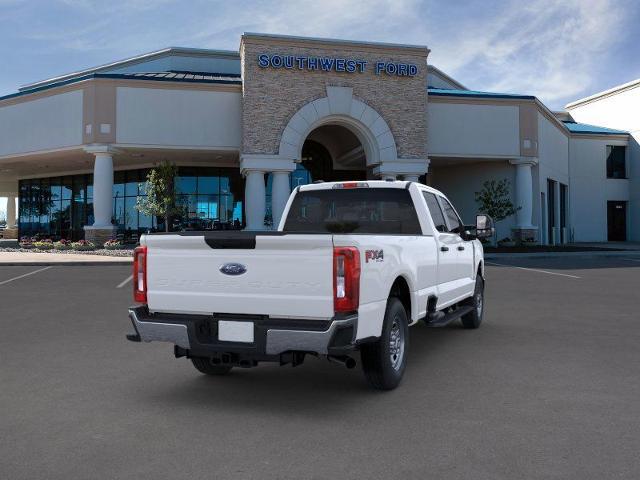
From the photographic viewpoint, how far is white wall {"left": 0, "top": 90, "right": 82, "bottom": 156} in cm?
2941

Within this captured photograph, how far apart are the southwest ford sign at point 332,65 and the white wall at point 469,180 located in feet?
24.6

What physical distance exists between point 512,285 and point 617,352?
7869mm

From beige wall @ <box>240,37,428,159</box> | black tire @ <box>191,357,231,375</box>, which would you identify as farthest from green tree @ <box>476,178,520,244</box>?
black tire @ <box>191,357,231,375</box>

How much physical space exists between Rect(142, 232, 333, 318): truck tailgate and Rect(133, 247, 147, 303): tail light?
62mm

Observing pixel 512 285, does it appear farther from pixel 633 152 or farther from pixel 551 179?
pixel 633 152

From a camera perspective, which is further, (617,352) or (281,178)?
(281,178)

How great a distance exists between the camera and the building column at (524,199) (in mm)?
32031

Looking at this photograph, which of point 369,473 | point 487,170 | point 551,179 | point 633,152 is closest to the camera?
point 369,473

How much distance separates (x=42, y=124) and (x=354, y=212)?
2806 cm

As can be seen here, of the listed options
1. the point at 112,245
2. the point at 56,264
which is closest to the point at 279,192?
the point at 112,245

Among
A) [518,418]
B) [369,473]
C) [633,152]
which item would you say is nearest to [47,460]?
[369,473]

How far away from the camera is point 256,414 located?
15.8 feet

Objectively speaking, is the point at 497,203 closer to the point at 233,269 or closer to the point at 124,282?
the point at 124,282

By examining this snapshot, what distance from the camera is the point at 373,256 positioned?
5.04 metres
